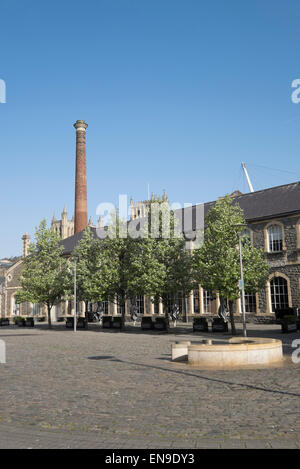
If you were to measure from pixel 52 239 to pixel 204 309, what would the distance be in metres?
17.0

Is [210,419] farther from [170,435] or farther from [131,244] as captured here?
[131,244]

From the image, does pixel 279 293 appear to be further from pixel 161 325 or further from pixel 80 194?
pixel 80 194

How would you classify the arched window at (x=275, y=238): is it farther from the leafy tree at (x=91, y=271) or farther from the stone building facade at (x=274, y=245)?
the leafy tree at (x=91, y=271)

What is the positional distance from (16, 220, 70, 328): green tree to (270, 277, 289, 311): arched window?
764 inches

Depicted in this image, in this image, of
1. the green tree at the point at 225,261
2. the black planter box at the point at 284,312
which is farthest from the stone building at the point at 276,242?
the green tree at the point at 225,261

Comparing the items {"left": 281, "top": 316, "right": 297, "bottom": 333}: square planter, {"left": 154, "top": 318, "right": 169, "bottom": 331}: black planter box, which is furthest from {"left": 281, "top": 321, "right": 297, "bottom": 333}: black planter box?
{"left": 154, "top": 318, "right": 169, "bottom": 331}: black planter box

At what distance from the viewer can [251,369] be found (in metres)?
14.1

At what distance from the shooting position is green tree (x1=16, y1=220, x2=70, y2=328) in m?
42.7

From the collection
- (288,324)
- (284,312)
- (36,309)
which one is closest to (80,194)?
(36,309)

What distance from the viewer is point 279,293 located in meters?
37.9

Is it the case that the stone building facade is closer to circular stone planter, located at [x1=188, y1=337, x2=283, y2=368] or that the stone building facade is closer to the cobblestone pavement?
circular stone planter, located at [x1=188, y1=337, x2=283, y2=368]

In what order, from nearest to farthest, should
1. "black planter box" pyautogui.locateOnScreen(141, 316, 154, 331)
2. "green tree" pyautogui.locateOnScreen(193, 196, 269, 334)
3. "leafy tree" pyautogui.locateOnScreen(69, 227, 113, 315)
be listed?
1. "green tree" pyautogui.locateOnScreen(193, 196, 269, 334)
2. "black planter box" pyautogui.locateOnScreen(141, 316, 154, 331)
3. "leafy tree" pyautogui.locateOnScreen(69, 227, 113, 315)

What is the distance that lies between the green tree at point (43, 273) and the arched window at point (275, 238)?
19.6 meters
